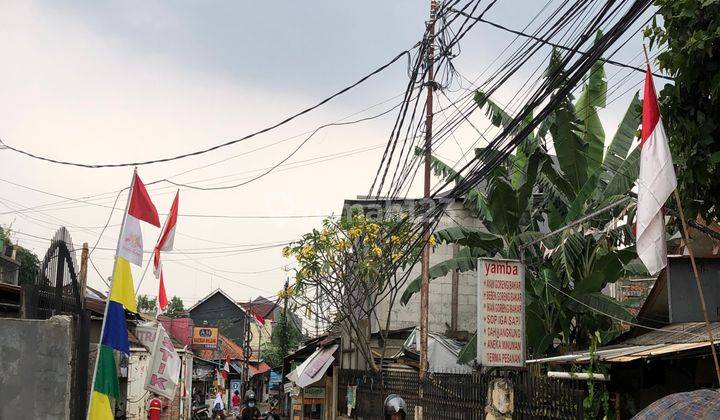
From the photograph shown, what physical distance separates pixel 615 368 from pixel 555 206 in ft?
16.4

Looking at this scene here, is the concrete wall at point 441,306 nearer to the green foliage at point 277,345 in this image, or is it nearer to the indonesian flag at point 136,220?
the indonesian flag at point 136,220

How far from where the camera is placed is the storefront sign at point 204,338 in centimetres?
5428

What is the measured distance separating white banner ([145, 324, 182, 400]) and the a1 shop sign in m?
6.39

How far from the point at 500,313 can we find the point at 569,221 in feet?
17.3

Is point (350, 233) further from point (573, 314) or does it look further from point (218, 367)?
point (218, 367)

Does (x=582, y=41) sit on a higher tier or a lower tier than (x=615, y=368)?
higher

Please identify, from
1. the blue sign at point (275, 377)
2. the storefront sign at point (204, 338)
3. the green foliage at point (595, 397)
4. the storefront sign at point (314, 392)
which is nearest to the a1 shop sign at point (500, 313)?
the green foliage at point (595, 397)

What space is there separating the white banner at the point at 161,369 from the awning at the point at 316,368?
29.5 feet

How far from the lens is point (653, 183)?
6.73m

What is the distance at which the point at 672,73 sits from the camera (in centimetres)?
670

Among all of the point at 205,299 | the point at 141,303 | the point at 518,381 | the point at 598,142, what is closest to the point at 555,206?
the point at 598,142

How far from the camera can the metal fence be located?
9258mm

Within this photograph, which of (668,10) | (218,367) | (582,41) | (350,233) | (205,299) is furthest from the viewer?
(205,299)

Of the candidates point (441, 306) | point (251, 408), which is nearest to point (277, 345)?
point (441, 306)
